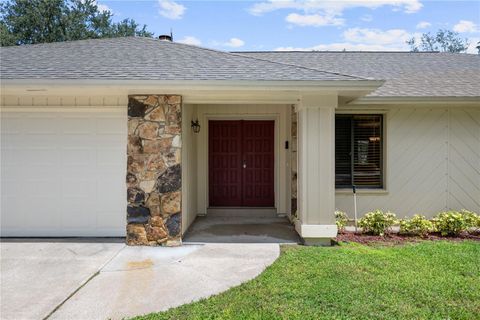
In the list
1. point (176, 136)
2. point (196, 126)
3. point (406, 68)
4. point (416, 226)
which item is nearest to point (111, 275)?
point (176, 136)

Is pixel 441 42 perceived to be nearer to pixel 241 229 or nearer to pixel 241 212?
pixel 241 212

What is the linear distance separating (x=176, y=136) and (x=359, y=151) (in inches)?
162

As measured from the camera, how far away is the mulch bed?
20.0 feet

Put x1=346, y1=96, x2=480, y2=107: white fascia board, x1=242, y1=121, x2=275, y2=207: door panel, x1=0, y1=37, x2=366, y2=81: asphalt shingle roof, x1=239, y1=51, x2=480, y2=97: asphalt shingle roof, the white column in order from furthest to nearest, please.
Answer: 1. x1=242, y1=121, x2=275, y2=207: door panel
2. x1=239, y1=51, x2=480, y2=97: asphalt shingle roof
3. x1=346, y1=96, x2=480, y2=107: white fascia board
4. the white column
5. x1=0, y1=37, x2=366, y2=81: asphalt shingle roof

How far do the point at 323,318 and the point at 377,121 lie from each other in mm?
5384

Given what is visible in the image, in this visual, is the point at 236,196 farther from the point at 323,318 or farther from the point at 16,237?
the point at 323,318

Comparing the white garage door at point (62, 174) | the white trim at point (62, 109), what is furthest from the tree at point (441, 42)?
the white garage door at point (62, 174)

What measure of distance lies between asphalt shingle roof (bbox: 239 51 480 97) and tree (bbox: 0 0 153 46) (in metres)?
18.7

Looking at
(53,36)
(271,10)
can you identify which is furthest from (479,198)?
(53,36)

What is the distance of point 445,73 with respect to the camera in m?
8.62

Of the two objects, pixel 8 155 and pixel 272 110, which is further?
pixel 272 110

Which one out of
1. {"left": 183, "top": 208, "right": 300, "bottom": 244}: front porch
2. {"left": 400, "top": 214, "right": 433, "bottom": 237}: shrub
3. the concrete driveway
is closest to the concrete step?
{"left": 183, "top": 208, "right": 300, "bottom": 244}: front porch

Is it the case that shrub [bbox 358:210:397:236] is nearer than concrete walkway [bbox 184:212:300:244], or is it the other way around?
concrete walkway [bbox 184:212:300:244]

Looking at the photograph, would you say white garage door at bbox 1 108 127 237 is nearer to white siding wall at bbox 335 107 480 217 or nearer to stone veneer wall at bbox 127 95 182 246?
stone veneer wall at bbox 127 95 182 246
